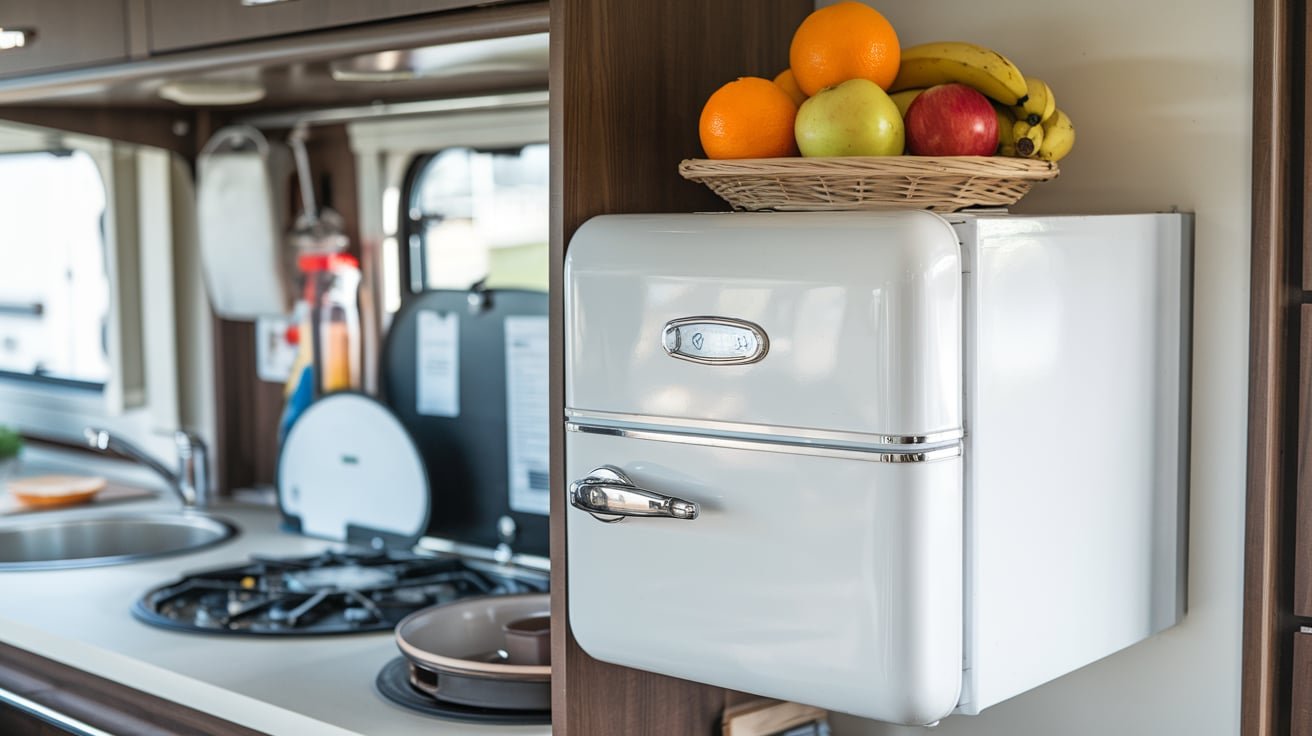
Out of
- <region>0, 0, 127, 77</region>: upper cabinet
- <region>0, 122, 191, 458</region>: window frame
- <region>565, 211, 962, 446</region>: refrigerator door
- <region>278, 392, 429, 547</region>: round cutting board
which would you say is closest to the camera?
<region>565, 211, 962, 446</region>: refrigerator door

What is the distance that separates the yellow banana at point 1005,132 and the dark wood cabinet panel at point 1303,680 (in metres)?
0.57

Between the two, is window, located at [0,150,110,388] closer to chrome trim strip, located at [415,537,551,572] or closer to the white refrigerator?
chrome trim strip, located at [415,537,551,572]

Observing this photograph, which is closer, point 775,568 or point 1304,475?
point 775,568

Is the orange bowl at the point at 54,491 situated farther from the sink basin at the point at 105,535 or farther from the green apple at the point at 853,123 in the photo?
the green apple at the point at 853,123

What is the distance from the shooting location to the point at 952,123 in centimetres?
125

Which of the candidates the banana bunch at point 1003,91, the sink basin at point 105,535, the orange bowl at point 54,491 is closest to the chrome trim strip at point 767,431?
the banana bunch at point 1003,91

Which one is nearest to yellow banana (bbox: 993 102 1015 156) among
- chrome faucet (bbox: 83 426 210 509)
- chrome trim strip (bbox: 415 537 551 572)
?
chrome trim strip (bbox: 415 537 551 572)

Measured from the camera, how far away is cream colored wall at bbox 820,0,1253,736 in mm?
1413

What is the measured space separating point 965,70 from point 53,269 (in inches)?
102

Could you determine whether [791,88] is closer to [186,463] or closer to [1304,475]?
[1304,475]

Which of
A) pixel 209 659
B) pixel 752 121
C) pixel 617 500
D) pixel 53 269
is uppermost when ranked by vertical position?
pixel 752 121

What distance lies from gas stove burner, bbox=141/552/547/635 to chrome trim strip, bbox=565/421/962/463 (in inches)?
29.1

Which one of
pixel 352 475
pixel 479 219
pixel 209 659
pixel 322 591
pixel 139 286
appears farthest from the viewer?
pixel 139 286

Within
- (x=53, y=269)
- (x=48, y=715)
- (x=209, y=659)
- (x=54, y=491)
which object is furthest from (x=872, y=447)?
(x=53, y=269)
